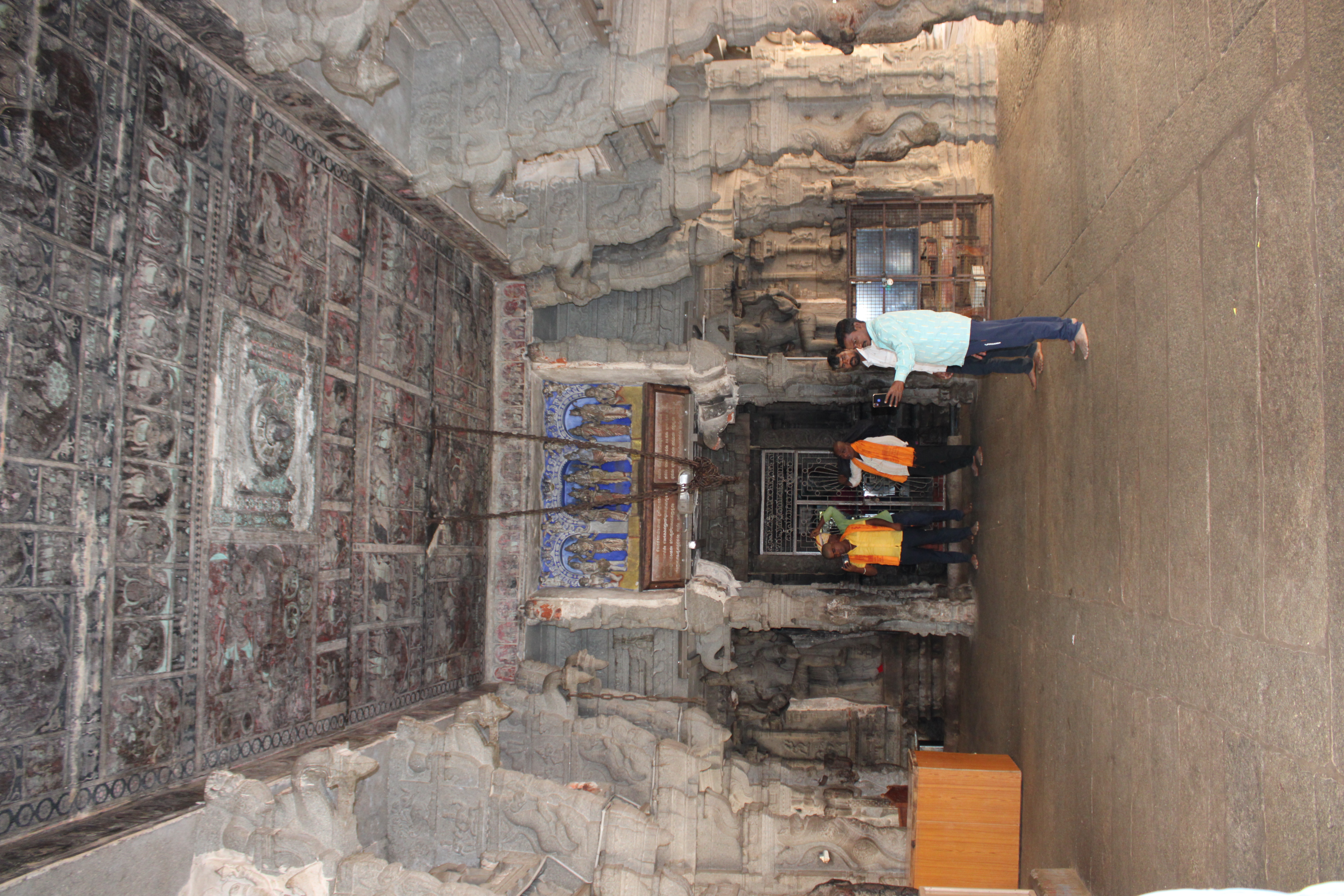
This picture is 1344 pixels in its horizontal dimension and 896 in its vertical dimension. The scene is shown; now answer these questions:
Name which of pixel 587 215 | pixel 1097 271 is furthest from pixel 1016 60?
pixel 587 215

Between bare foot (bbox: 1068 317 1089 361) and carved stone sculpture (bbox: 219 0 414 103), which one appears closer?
carved stone sculpture (bbox: 219 0 414 103)

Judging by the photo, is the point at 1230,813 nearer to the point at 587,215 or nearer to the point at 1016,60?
the point at 1016,60

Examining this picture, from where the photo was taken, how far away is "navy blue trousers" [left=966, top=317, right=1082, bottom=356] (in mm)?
4770

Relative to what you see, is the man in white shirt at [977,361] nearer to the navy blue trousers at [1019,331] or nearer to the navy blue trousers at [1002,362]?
the navy blue trousers at [1002,362]

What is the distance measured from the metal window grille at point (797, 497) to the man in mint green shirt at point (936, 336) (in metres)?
5.03

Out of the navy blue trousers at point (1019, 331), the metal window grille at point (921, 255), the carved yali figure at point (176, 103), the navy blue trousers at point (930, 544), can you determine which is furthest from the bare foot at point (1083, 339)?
the carved yali figure at point (176, 103)

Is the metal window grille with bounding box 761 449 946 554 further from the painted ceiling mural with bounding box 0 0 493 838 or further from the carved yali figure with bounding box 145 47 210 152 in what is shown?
the carved yali figure with bounding box 145 47 210 152

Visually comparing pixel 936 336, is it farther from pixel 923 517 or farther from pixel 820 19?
pixel 923 517

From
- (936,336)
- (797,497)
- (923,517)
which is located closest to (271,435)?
(936,336)

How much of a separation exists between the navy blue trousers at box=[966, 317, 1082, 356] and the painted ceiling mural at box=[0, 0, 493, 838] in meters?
4.13

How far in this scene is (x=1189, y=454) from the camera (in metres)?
3.46

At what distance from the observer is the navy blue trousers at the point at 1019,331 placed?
15.6 ft

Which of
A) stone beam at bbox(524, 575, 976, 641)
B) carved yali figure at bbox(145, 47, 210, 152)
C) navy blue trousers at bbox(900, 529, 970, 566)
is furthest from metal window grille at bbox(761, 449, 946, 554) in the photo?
carved yali figure at bbox(145, 47, 210, 152)

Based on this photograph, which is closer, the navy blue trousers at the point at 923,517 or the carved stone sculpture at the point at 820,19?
the carved stone sculpture at the point at 820,19
